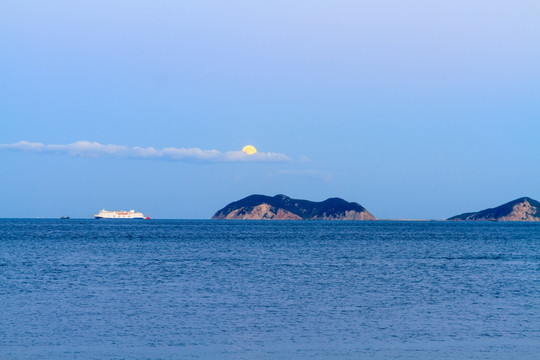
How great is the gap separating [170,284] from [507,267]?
38.1 m

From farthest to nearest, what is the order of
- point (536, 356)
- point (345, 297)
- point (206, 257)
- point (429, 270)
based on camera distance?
point (206, 257)
point (429, 270)
point (345, 297)
point (536, 356)

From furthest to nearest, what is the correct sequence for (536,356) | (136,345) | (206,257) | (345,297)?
(206,257), (345,297), (136,345), (536,356)

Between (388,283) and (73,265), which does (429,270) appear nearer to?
(388,283)

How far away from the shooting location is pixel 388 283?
2060 inches

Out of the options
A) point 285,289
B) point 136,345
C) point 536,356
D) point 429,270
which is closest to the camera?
point 536,356

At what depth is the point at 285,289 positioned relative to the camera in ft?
157

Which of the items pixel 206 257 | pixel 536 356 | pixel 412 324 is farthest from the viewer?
pixel 206 257

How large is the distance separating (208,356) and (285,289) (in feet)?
71.9

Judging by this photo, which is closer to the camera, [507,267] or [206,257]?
[507,267]

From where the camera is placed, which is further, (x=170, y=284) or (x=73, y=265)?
(x=73, y=265)

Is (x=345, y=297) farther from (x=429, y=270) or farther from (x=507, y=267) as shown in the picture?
(x=507, y=267)

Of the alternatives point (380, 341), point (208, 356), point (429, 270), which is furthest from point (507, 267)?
point (208, 356)

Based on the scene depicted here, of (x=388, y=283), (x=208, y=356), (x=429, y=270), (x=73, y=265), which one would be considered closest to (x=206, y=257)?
(x=73, y=265)

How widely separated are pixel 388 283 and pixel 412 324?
19.2 meters
